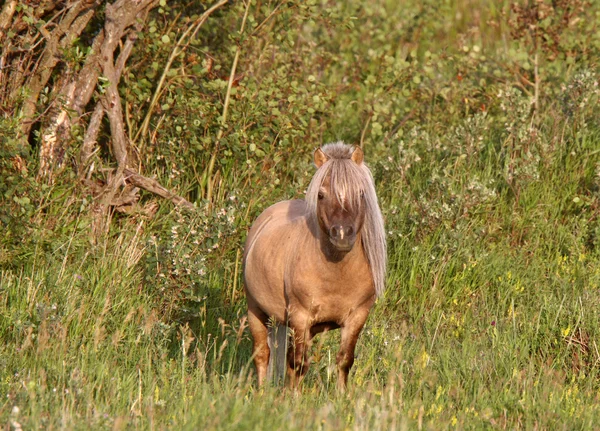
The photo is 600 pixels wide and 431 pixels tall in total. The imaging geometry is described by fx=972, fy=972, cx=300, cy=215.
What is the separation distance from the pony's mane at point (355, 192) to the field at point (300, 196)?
0.67 meters

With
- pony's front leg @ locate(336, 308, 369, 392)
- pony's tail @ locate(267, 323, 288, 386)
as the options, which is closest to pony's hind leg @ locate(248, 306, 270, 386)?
pony's tail @ locate(267, 323, 288, 386)

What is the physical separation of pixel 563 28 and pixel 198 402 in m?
6.74

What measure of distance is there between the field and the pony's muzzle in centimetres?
74

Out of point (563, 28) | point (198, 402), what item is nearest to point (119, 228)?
point (198, 402)

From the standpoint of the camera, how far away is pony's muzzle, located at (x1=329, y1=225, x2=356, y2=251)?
17.7 ft

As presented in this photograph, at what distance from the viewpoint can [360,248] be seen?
5859 millimetres

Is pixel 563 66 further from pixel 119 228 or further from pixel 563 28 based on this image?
pixel 119 228

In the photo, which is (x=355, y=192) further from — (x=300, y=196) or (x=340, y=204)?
(x=300, y=196)

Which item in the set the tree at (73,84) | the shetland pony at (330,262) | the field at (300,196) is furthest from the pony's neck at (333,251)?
the tree at (73,84)

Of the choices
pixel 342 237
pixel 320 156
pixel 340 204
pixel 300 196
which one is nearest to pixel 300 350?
pixel 342 237

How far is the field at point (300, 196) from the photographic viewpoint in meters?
5.41

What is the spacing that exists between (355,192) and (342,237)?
0.32m

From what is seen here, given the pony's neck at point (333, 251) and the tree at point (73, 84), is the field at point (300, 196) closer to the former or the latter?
the tree at point (73, 84)

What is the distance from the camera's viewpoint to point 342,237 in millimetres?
5406
